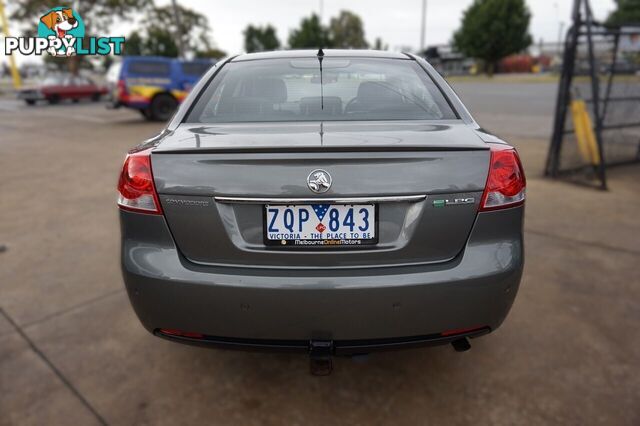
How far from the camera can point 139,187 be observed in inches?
69.0

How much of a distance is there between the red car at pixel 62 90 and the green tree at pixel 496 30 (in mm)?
42282

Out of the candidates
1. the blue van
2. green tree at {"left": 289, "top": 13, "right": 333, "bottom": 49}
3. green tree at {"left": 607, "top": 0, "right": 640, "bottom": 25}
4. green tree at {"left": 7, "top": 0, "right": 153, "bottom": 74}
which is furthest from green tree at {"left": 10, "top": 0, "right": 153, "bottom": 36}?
green tree at {"left": 607, "top": 0, "right": 640, "bottom": 25}

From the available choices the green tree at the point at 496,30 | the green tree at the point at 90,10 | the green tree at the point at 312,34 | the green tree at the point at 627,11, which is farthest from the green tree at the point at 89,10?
the green tree at the point at 627,11

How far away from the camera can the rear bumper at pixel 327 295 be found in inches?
64.8

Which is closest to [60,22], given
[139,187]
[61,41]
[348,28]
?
[61,41]

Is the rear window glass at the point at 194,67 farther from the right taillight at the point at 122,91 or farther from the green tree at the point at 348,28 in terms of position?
the green tree at the point at 348,28

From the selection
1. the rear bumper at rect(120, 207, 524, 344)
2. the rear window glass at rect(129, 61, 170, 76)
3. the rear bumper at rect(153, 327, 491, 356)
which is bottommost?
the rear bumper at rect(153, 327, 491, 356)

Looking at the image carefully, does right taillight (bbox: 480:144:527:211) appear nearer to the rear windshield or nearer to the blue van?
the rear windshield

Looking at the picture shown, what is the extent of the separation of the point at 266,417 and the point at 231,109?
56.0 inches

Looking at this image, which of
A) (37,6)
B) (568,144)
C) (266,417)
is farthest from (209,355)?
(37,6)

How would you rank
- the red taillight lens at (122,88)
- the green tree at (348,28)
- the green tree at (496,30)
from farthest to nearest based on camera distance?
the green tree at (348,28) → the green tree at (496,30) → the red taillight lens at (122,88)

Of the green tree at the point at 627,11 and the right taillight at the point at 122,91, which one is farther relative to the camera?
the green tree at the point at 627,11

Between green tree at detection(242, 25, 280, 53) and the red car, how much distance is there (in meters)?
38.3

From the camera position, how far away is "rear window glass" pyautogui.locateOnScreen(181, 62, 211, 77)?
575 inches
